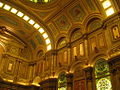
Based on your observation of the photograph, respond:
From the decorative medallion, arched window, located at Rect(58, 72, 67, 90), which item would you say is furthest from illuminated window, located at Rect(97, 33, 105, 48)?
arched window, located at Rect(58, 72, 67, 90)

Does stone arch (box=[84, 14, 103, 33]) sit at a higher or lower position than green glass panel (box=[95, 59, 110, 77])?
higher

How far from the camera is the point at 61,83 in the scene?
46.4 ft

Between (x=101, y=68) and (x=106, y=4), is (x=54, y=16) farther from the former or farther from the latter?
(x=101, y=68)

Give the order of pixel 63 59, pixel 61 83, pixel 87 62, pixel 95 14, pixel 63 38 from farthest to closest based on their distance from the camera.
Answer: pixel 63 38 < pixel 63 59 < pixel 61 83 < pixel 95 14 < pixel 87 62

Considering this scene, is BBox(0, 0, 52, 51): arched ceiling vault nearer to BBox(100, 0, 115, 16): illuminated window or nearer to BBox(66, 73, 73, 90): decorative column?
BBox(66, 73, 73, 90): decorative column

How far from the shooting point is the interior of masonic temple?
11.4 meters

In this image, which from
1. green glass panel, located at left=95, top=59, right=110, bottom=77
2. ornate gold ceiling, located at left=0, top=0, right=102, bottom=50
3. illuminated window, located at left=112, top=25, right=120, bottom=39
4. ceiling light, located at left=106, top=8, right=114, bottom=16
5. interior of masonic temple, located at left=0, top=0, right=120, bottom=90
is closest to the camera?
illuminated window, located at left=112, top=25, right=120, bottom=39

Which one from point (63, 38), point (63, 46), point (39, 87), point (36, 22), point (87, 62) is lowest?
point (39, 87)

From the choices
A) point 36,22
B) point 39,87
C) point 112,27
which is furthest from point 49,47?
point 112,27

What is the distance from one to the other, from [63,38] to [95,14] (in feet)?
15.2

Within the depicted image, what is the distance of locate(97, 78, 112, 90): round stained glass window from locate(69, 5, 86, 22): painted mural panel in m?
6.24

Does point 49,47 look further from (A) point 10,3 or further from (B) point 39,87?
(A) point 10,3

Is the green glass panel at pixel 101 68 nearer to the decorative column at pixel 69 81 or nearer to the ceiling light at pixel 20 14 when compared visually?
the decorative column at pixel 69 81

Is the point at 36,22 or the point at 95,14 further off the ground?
the point at 36,22
